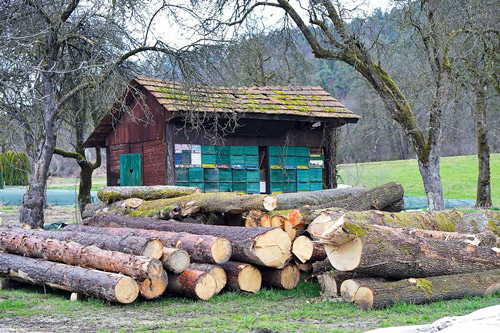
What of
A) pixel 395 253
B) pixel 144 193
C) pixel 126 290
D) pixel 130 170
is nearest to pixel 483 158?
pixel 130 170

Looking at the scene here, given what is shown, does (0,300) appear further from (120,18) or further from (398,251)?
(120,18)

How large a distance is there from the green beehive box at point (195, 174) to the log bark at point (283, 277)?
25.9 feet

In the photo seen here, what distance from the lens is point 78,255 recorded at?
336 inches

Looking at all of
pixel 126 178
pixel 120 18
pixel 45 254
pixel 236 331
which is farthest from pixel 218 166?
pixel 236 331

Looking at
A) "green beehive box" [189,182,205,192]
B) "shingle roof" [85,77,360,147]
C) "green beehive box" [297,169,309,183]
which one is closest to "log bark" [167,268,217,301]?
"shingle roof" [85,77,360,147]

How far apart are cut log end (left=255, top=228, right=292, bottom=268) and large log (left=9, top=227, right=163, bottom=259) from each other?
1.49 m

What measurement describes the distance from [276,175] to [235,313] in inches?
438

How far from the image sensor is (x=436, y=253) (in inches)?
307

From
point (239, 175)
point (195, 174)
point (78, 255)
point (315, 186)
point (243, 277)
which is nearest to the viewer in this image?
point (243, 277)

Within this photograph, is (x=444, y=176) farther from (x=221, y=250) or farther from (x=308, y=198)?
(x=221, y=250)

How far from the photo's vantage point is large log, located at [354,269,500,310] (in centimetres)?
705

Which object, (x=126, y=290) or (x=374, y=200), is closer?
(x=126, y=290)

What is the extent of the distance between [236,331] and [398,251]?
2.82 metres

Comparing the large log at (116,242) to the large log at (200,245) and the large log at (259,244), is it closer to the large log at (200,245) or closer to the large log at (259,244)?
the large log at (200,245)
